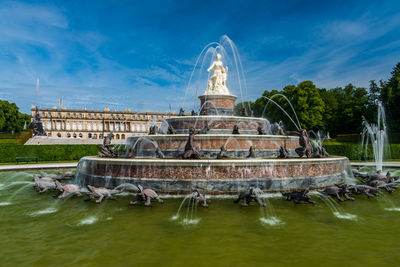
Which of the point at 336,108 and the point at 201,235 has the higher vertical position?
the point at 336,108

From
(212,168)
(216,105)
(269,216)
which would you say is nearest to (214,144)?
(212,168)

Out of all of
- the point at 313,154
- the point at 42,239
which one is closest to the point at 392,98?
the point at 313,154

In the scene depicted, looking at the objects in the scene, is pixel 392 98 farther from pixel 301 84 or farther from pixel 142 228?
pixel 142 228

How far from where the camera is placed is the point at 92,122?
138 metres

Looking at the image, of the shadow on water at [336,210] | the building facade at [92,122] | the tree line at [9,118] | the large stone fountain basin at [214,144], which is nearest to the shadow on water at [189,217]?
the shadow on water at [336,210]

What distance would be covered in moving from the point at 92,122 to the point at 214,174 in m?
139

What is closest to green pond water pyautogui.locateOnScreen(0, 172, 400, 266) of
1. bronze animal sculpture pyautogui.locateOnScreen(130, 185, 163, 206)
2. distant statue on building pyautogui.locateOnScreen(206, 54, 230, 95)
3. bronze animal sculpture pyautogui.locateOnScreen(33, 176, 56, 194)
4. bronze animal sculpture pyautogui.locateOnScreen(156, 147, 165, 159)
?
bronze animal sculpture pyautogui.locateOnScreen(130, 185, 163, 206)

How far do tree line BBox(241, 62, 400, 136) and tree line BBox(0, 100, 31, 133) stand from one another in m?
75.6

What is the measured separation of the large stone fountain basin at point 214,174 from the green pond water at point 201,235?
122 centimetres

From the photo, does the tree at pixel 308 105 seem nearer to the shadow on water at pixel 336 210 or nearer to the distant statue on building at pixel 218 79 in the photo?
the distant statue on building at pixel 218 79

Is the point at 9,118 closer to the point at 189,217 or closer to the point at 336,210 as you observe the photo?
the point at 189,217

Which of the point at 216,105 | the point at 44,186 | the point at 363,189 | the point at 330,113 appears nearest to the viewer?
the point at 363,189

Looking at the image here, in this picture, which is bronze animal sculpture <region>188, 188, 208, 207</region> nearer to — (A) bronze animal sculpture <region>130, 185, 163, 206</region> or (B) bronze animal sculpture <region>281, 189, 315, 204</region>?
(A) bronze animal sculpture <region>130, 185, 163, 206</region>

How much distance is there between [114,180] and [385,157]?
33179 millimetres
